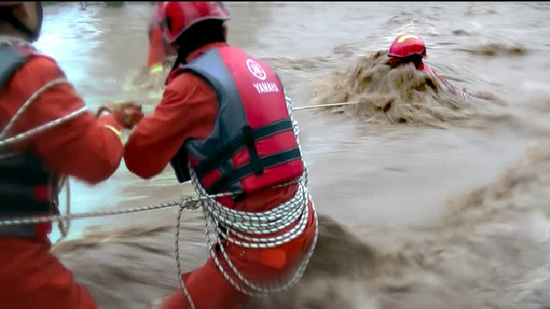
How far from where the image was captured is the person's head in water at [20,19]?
1.61 metres

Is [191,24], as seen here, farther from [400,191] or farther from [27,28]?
[400,191]

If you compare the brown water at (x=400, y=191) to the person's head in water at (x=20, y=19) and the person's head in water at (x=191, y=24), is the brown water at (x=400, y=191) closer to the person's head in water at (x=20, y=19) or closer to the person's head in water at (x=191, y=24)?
the person's head in water at (x=20, y=19)

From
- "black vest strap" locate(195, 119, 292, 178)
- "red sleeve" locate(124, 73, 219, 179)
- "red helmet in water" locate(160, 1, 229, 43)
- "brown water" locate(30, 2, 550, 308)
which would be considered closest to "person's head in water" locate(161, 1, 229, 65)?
"red helmet in water" locate(160, 1, 229, 43)

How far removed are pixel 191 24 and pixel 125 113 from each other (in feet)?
1.18

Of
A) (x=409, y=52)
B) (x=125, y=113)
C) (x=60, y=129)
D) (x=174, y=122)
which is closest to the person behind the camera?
(x=60, y=129)

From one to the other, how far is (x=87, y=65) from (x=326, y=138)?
9.56 ft

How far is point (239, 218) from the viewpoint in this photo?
1920 mm

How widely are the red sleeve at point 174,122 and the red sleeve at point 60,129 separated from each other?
0.37 feet

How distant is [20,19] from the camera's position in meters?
1.64

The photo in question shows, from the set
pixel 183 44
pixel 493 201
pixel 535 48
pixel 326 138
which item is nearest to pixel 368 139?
pixel 326 138

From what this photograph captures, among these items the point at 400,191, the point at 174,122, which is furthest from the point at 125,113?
the point at 400,191

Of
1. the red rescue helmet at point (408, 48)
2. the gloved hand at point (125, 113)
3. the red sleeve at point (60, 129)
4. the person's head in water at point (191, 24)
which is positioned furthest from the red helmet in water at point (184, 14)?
the red rescue helmet at point (408, 48)

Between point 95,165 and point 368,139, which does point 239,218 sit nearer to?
point 95,165

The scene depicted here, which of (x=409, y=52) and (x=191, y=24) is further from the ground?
(x=191, y=24)
